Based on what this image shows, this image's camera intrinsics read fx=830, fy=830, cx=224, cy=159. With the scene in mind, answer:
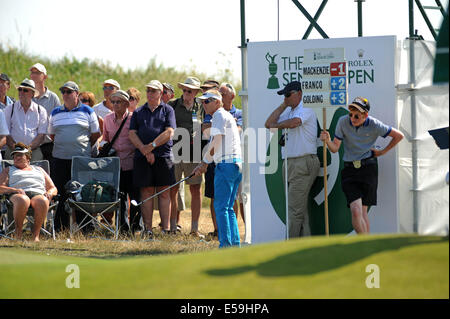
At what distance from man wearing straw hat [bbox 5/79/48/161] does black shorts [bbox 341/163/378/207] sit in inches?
180

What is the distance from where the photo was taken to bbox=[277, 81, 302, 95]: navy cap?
953 cm

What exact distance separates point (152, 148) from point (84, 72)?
15.5 m

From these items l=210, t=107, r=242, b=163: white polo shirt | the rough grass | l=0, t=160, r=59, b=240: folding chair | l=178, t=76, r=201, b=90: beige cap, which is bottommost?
the rough grass

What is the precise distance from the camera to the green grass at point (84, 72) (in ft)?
80.7

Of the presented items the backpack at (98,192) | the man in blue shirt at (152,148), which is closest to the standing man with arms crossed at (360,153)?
the man in blue shirt at (152,148)

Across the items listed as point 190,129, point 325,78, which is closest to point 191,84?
point 190,129

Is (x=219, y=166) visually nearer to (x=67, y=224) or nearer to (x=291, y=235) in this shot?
(x=291, y=235)

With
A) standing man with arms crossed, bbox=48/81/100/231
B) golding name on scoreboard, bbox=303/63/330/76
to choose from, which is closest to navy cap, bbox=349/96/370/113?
golding name on scoreboard, bbox=303/63/330/76

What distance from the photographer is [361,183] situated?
9.34 meters

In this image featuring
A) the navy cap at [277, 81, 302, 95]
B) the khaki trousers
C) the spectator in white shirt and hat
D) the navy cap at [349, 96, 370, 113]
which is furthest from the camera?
the spectator in white shirt and hat

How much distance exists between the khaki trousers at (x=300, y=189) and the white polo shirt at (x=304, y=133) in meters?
0.08

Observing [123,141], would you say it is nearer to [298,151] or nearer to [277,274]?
[298,151]

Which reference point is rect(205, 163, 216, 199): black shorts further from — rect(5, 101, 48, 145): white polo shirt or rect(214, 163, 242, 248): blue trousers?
rect(5, 101, 48, 145): white polo shirt
